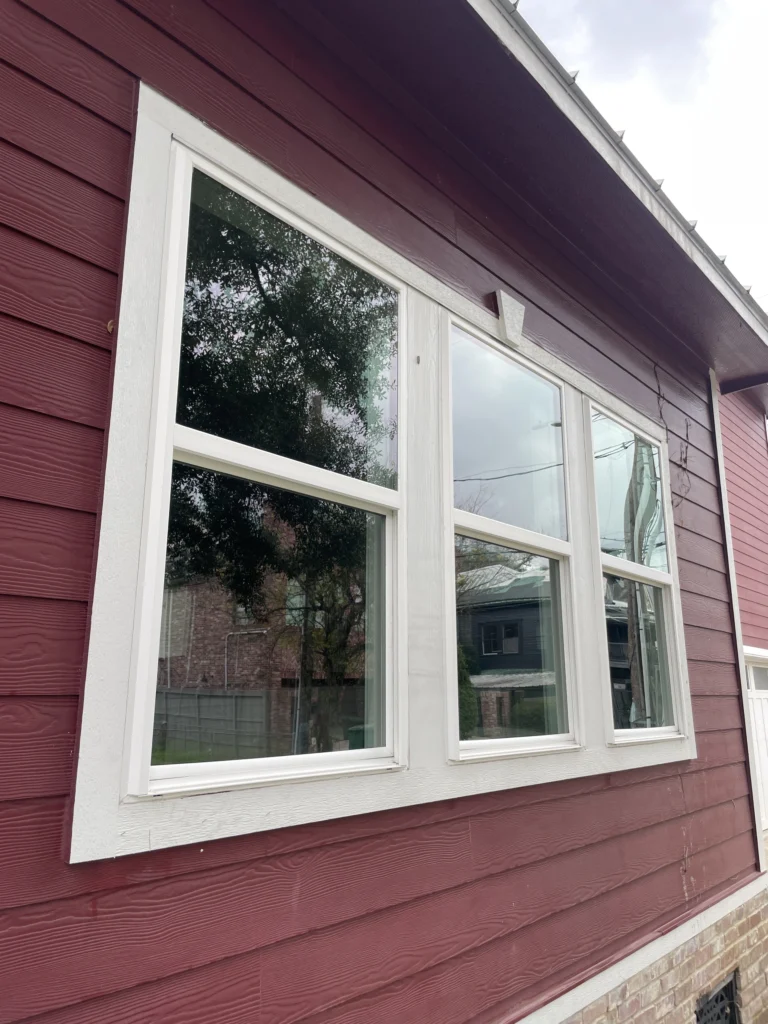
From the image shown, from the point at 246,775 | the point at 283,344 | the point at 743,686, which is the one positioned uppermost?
the point at 283,344

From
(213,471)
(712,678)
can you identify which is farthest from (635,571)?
(213,471)


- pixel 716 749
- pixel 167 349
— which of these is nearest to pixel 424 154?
pixel 167 349

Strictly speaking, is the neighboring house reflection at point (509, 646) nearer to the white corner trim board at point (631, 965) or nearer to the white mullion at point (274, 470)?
the white mullion at point (274, 470)

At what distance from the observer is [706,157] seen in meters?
7.71

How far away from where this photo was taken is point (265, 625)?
6.22 ft

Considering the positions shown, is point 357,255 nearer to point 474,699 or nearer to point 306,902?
point 474,699

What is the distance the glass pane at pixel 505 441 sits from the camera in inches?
106

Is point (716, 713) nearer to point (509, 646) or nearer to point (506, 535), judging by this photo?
point (509, 646)

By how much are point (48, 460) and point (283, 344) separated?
816 mm

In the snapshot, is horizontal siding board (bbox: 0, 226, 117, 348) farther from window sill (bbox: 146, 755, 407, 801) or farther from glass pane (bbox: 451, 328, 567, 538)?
glass pane (bbox: 451, 328, 567, 538)

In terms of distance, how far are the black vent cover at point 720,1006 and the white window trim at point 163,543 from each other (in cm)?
169

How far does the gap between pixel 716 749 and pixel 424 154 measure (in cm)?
334

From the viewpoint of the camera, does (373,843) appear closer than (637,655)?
Yes

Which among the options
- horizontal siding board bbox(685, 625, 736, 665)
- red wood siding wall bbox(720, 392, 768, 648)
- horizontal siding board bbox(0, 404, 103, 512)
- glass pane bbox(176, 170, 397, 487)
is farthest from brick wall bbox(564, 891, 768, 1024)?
horizontal siding board bbox(0, 404, 103, 512)
